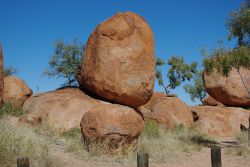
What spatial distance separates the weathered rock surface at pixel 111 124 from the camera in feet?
34.7

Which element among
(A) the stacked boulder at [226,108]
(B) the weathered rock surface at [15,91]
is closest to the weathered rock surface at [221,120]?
(A) the stacked boulder at [226,108]

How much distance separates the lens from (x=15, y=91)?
1695cm

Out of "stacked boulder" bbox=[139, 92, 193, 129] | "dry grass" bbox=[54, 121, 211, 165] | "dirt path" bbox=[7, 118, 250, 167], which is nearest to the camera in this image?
"dirt path" bbox=[7, 118, 250, 167]

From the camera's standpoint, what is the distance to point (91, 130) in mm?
10750

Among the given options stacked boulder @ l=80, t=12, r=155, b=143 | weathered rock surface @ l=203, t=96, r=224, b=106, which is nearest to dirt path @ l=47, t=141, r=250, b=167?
stacked boulder @ l=80, t=12, r=155, b=143

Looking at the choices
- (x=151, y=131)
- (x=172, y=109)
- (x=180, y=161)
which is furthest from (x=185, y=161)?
(x=172, y=109)

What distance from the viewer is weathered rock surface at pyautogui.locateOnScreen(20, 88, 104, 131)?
14109 mm

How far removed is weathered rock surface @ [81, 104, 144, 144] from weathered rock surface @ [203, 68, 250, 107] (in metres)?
12.2

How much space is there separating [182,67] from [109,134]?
1006 inches

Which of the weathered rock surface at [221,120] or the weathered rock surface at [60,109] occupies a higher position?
the weathered rock surface at [60,109]

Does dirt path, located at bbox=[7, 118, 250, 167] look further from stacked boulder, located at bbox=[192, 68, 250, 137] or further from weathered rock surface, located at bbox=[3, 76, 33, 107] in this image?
stacked boulder, located at bbox=[192, 68, 250, 137]

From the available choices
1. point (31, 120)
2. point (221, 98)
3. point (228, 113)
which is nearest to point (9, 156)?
point (31, 120)

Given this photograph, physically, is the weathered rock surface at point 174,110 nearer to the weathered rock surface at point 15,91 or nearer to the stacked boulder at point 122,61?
the stacked boulder at point 122,61

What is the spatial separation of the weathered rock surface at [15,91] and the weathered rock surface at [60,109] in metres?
1.14
